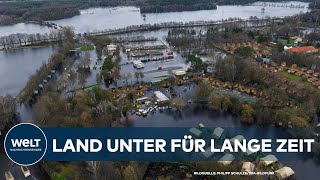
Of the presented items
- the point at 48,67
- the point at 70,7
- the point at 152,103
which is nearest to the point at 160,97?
the point at 152,103

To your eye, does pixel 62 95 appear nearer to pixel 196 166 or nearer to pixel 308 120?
pixel 196 166

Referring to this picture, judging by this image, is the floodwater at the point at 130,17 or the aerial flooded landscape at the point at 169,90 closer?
the aerial flooded landscape at the point at 169,90

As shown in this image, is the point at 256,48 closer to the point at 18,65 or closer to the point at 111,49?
the point at 111,49

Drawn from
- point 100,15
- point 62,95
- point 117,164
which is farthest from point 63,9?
point 117,164

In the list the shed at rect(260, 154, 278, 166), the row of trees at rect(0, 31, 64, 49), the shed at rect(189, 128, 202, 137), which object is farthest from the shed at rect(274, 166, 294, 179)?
the row of trees at rect(0, 31, 64, 49)

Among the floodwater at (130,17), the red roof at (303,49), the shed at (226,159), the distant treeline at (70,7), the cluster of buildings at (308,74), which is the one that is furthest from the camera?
the distant treeline at (70,7)

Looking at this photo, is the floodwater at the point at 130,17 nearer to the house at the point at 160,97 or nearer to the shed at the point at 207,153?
the house at the point at 160,97

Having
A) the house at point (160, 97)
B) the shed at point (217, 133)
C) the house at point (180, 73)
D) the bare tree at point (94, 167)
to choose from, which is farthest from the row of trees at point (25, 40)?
the bare tree at point (94, 167)
